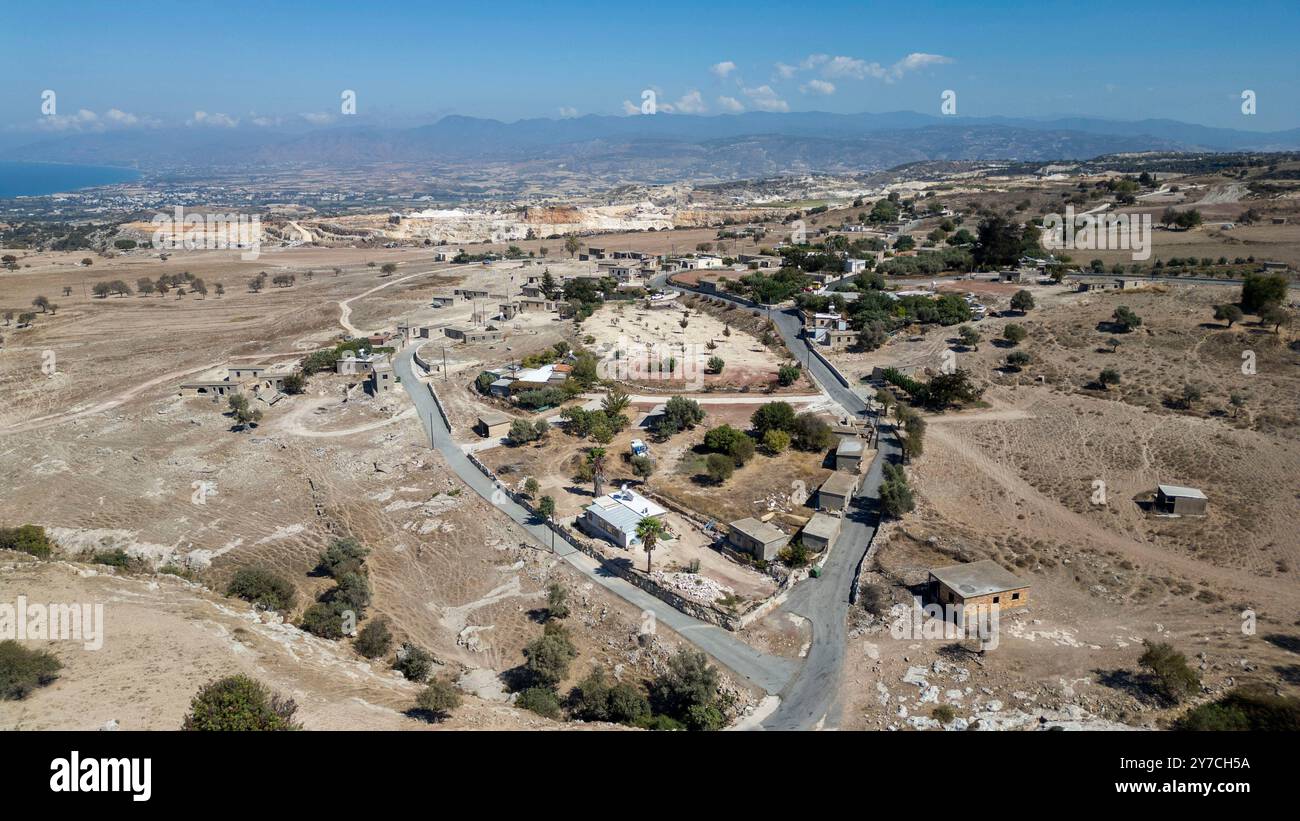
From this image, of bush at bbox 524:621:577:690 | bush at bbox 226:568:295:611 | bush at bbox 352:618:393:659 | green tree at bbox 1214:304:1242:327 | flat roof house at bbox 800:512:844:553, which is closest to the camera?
bush at bbox 524:621:577:690

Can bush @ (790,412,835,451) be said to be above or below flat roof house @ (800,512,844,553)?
above

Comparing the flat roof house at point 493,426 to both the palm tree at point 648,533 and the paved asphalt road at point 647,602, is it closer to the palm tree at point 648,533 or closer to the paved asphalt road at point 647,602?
the paved asphalt road at point 647,602

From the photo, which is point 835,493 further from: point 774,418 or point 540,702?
point 540,702

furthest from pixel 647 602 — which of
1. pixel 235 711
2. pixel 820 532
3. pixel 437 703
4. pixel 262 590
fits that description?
pixel 262 590

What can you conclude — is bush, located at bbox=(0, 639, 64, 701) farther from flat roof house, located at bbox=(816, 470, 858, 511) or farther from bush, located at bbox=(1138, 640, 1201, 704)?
bush, located at bbox=(1138, 640, 1201, 704)

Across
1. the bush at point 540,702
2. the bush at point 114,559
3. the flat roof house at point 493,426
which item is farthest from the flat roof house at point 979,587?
the bush at point 114,559

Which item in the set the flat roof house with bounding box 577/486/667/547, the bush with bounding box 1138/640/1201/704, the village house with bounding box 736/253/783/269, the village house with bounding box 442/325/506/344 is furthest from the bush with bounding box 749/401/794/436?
the village house with bounding box 736/253/783/269
